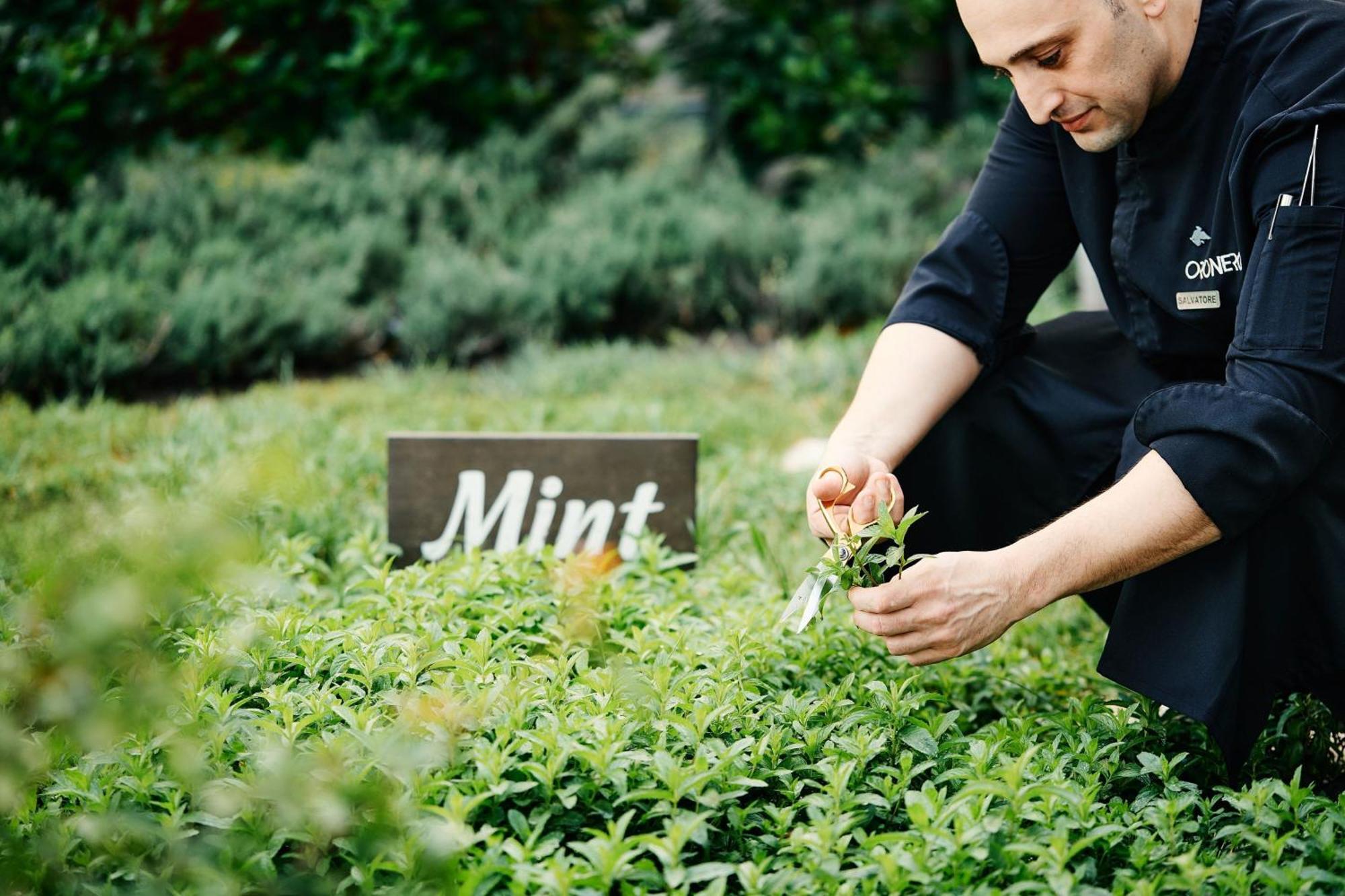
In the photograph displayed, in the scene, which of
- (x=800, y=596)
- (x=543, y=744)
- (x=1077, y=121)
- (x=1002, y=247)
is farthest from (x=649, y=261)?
(x=543, y=744)

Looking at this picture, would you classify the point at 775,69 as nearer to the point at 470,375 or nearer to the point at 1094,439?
the point at 470,375

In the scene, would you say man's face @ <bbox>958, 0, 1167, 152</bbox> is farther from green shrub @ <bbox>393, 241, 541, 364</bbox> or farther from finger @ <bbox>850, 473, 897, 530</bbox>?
green shrub @ <bbox>393, 241, 541, 364</bbox>

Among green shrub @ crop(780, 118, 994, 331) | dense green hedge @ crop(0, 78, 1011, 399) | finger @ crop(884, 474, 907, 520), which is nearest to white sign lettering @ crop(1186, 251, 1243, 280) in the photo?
finger @ crop(884, 474, 907, 520)

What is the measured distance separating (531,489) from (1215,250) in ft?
4.83

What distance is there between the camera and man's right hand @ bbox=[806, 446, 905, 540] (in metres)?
1.95

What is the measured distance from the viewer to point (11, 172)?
5023 millimetres

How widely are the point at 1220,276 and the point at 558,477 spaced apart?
4.63 ft

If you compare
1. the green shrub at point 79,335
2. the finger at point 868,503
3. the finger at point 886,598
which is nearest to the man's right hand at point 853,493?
the finger at point 868,503

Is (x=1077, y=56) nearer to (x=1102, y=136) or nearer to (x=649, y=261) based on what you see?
(x=1102, y=136)

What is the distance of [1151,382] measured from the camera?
2.22 m

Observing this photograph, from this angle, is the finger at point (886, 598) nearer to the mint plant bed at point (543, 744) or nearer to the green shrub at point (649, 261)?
the mint plant bed at point (543, 744)

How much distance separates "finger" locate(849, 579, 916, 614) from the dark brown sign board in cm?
95

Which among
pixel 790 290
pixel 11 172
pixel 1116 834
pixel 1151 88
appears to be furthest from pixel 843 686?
pixel 11 172

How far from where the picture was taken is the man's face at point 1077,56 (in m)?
1.85
